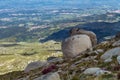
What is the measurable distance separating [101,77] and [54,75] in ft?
12.1

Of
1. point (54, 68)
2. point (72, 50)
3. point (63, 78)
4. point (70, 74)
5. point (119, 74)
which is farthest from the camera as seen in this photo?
point (72, 50)

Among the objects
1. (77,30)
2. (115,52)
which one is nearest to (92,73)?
(115,52)

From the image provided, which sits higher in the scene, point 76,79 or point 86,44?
point 76,79

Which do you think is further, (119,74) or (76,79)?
(76,79)

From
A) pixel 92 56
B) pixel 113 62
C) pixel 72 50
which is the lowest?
pixel 72 50

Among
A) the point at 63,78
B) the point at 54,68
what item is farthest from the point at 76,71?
the point at 54,68

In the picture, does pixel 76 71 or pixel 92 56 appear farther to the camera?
pixel 92 56

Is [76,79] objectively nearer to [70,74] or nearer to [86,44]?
[70,74]

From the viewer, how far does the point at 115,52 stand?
30656mm

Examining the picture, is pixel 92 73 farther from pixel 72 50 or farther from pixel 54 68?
pixel 72 50

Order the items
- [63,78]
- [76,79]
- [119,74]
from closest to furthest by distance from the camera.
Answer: [119,74], [76,79], [63,78]

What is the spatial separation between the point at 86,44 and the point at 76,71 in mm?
20588

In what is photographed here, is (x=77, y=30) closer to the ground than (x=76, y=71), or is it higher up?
closer to the ground

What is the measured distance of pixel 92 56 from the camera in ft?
114
